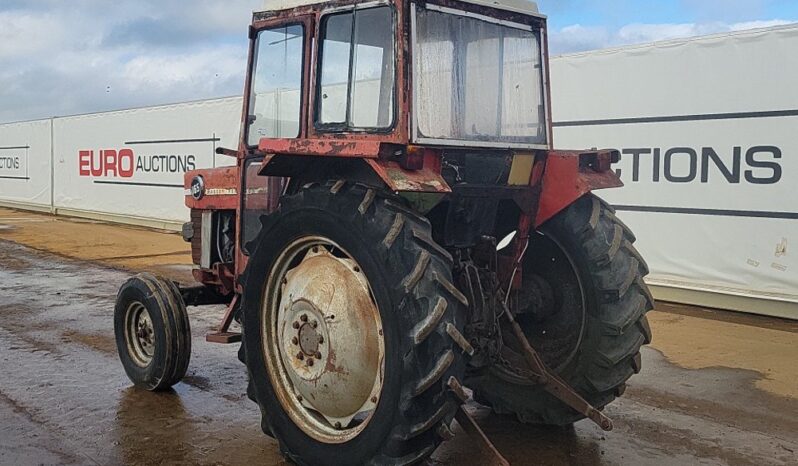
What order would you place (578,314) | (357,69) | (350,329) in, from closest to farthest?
(350,329) < (357,69) < (578,314)

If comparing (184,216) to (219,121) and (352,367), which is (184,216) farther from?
(352,367)

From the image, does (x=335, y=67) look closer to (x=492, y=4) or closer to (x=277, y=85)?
(x=277, y=85)

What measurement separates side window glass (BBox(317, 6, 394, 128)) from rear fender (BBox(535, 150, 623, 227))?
1.12m

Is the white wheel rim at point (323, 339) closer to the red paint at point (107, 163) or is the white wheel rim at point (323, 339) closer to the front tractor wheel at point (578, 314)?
the front tractor wheel at point (578, 314)

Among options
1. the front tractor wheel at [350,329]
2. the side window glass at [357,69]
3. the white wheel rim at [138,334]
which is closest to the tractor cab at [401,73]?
the side window glass at [357,69]

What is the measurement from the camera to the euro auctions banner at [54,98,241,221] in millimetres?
16047

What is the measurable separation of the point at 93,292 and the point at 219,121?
646 centimetres

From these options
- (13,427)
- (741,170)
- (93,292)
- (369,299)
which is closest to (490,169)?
(369,299)

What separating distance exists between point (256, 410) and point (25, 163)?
72.2 ft

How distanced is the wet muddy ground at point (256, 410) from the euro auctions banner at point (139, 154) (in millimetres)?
8184

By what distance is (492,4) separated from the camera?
4551 millimetres

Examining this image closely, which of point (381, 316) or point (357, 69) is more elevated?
point (357, 69)

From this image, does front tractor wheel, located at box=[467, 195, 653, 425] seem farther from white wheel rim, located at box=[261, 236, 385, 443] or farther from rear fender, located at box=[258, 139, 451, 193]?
rear fender, located at box=[258, 139, 451, 193]

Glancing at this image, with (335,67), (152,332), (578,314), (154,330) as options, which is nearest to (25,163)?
(152,332)
